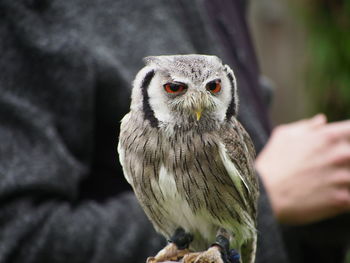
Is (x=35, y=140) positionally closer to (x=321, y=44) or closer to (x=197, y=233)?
(x=197, y=233)

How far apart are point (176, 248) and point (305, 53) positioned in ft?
7.25

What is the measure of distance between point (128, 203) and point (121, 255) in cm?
10

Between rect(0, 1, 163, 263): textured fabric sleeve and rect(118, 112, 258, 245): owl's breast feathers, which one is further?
rect(0, 1, 163, 263): textured fabric sleeve

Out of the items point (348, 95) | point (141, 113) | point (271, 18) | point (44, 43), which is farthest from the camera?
point (271, 18)

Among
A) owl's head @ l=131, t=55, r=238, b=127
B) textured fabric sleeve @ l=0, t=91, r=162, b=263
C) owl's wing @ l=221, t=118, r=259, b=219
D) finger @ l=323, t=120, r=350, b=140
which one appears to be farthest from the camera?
finger @ l=323, t=120, r=350, b=140

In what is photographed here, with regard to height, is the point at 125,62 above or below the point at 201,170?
above

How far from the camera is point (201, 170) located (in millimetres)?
753

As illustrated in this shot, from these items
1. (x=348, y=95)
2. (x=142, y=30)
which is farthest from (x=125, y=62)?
(x=348, y=95)

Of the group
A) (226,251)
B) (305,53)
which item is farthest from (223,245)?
(305,53)

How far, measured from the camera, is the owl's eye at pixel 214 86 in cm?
65

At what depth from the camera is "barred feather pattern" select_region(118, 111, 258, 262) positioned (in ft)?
2.40

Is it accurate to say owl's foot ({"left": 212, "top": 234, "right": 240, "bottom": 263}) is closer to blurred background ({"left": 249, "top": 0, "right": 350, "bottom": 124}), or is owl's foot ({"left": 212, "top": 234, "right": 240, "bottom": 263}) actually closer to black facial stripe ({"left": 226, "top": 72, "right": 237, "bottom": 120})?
black facial stripe ({"left": 226, "top": 72, "right": 237, "bottom": 120})

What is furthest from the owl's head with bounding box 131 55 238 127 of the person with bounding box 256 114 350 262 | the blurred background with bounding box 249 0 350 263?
the blurred background with bounding box 249 0 350 263

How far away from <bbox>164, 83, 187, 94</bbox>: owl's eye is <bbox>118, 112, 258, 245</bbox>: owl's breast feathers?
0.21 ft
